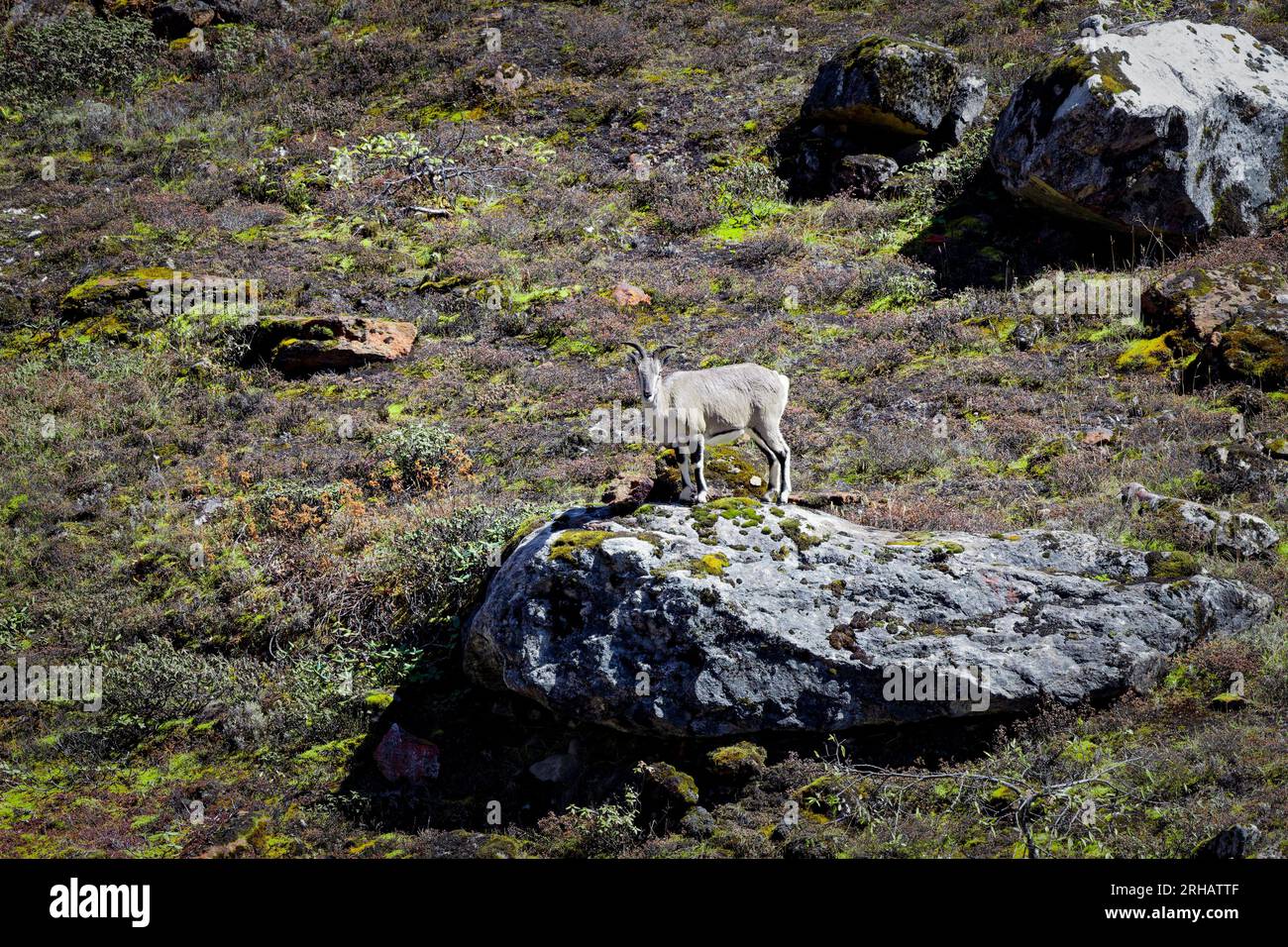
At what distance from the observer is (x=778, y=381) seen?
10.4 meters

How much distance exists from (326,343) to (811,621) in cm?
1282

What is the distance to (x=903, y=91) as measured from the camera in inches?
903

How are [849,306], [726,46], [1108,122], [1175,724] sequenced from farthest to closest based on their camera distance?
1. [726,46]
2. [849,306]
3. [1108,122]
4. [1175,724]

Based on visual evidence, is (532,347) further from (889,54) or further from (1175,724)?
(1175,724)

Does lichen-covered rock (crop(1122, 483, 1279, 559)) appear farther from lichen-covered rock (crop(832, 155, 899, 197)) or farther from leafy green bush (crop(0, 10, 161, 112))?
leafy green bush (crop(0, 10, 161, 112))

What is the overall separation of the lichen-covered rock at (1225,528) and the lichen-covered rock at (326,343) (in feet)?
44.5

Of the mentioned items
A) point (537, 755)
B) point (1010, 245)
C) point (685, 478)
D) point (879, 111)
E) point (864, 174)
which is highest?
point (879, 111)

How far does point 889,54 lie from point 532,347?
38.6ft

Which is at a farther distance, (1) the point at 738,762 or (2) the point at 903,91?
(2) the point at 903,91

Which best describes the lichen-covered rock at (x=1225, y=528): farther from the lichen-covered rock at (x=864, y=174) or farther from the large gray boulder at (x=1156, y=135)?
the lichen-covered rock at (x=864, y=174)

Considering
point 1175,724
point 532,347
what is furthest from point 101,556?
point 1175,724

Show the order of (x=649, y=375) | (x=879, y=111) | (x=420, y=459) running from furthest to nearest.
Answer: (x=879, y=111) → (x=420, y=459) → (x=649, y=375)

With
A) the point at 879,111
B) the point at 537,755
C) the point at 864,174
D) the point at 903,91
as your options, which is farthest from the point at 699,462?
the point at 903,91

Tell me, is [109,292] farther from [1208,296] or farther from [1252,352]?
[1252,352]
